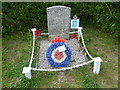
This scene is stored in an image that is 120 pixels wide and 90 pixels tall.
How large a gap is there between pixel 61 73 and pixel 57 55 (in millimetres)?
550

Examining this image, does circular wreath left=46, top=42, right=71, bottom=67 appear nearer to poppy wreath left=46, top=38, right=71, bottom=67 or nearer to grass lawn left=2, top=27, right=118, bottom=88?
poppy wreath left=46, top=38, right=71, bottom=67

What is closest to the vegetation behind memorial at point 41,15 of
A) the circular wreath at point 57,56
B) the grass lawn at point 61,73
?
the grass lawn at point 61,73

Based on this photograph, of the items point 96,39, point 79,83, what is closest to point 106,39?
point 96,39

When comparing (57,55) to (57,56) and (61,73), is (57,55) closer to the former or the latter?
(57,56)

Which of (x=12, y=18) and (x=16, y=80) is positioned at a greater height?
(x=12, y=18)

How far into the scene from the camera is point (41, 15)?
679 centimetres

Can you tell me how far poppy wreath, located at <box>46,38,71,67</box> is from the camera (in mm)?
4660

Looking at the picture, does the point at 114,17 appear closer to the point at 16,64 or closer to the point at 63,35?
the point at 63,35

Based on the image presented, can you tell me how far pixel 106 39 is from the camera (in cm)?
650

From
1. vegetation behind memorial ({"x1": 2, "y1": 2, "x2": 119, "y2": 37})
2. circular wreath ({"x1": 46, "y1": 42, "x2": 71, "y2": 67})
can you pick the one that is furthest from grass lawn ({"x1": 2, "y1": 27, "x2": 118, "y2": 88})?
vegetation behind memorial ({"x1": 2, "y1": 2, "x2": 119, "y2": 37})

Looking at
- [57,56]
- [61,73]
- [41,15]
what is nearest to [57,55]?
[57,56]

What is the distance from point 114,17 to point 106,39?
3.22 feet

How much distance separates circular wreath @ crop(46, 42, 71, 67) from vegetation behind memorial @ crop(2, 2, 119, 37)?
2.20m

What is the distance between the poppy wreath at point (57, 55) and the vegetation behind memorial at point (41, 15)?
2.20 m
